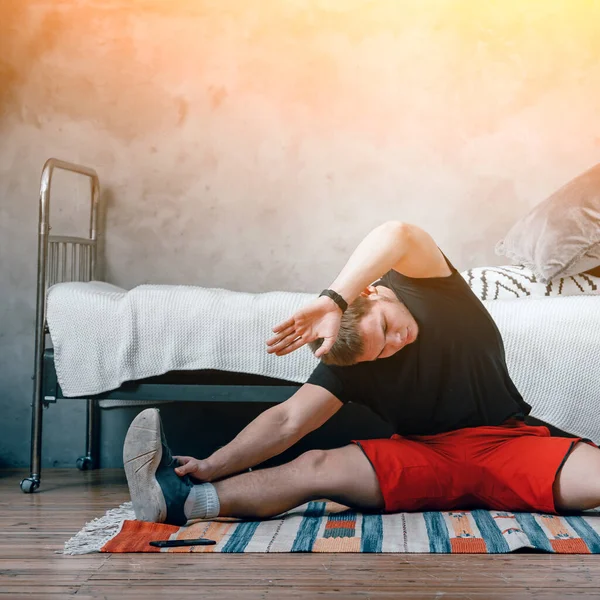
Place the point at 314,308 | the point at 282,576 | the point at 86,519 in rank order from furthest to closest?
the point at 86,519 < the point at 314,308 < the point at 282,576

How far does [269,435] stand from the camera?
203 cm

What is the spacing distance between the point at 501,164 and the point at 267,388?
1.17 metres

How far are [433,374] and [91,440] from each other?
4.27ft

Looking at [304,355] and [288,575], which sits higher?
[304,355]

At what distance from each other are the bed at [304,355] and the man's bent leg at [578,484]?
0.23 meters

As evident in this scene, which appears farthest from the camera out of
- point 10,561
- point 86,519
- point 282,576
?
point 86,519

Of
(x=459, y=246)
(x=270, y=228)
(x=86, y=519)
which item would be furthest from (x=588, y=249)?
(x=86, y=519)

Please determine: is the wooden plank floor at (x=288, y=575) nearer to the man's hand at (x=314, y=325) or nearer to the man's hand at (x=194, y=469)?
the man's hand at (x=194, y=469)

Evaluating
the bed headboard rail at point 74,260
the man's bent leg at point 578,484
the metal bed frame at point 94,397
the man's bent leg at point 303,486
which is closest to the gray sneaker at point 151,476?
the man's bent leg at point 303,486

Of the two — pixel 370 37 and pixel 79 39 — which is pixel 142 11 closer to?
pixel 79 39

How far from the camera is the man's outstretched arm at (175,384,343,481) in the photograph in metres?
1.95

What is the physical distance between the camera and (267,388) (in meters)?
2.25

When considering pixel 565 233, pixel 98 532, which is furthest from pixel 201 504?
pixel 565 233

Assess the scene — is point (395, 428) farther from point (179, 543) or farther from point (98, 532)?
point (98, 532)
